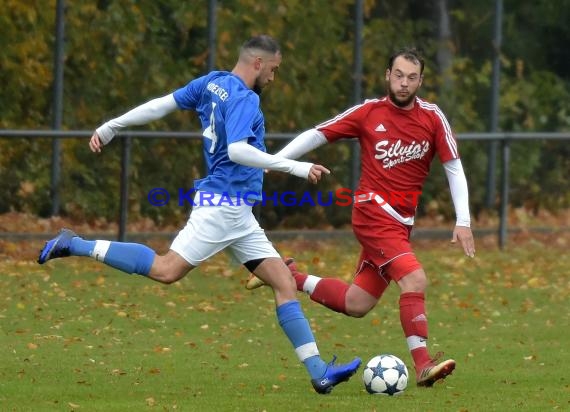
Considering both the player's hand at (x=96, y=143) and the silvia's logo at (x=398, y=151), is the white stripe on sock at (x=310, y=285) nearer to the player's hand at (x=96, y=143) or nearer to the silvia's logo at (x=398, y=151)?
the silvia's logo at (x=398, y=151)

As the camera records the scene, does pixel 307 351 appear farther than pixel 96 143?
No

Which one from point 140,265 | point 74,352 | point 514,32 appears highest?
point 514,32

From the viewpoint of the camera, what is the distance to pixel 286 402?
8.70m

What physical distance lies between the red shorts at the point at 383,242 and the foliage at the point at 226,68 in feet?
24.1

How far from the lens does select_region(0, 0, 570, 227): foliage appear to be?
1714cm

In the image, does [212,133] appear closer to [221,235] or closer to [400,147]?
[221,235]

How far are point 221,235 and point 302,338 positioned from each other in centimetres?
74

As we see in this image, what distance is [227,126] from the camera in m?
8.87

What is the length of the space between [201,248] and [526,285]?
7.07 metres

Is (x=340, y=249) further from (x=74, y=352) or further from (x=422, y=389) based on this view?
(x=422, y=389)

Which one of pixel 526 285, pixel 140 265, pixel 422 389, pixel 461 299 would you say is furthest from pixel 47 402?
pixel 526 285

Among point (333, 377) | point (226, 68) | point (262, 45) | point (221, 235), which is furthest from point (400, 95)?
point (226, 68)

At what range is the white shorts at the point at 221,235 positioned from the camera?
30.0ft

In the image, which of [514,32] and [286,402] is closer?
[286,402]
